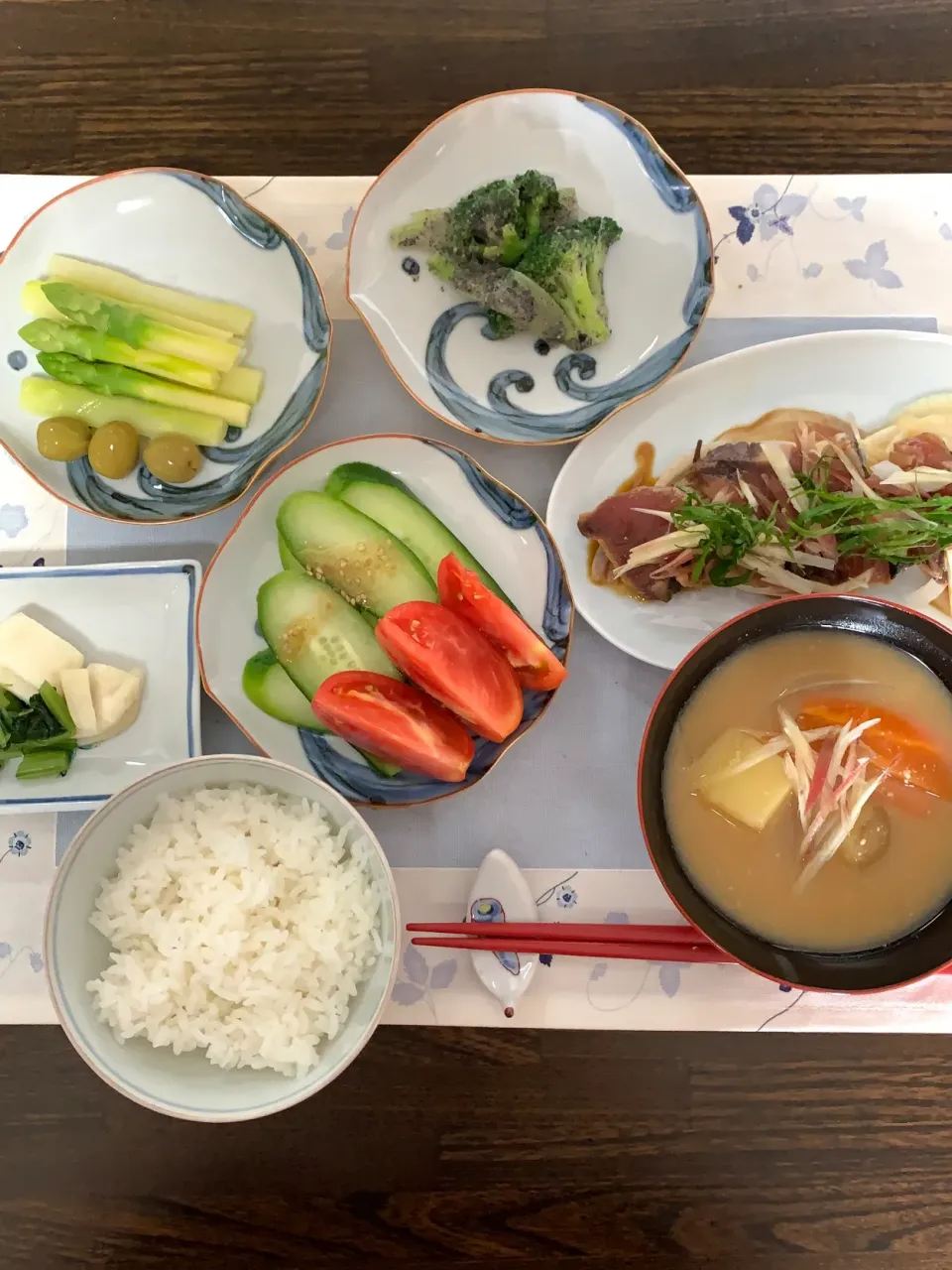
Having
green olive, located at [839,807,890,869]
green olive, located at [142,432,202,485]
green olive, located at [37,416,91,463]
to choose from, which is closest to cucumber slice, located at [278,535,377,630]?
green olive, located at [142,432,202,485]

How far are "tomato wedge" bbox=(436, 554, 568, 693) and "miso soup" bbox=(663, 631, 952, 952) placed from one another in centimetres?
30

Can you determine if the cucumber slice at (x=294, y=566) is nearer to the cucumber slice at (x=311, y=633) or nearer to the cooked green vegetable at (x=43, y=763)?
the cucumber slice at (x=311, y=633)

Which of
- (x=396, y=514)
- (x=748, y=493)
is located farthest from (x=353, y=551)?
(x=748, y=493)

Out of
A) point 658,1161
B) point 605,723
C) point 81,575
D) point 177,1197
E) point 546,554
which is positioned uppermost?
point 546,554

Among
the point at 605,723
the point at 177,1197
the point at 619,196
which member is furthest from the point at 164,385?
the point at 177,1197

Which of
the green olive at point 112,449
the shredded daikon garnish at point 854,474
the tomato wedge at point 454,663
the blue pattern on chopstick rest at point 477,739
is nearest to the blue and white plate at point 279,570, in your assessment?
the blue pattern on chopstick rest at point 477,739

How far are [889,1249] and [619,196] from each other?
2.29 metres

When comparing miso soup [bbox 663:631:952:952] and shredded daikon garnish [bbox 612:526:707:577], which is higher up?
shredded daikon garnish [bbox 612:526:707:577]

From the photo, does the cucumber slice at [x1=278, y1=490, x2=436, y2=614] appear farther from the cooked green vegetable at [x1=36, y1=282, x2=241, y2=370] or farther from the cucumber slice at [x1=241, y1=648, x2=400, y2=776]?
the cooked green vegetable at [x1=36, y1=282, x2=241, y2=370]

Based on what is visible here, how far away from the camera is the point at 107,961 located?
5.57ft

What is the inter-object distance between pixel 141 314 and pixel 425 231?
631mm

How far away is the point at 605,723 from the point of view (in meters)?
1.95

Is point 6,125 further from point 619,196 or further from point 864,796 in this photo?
point 864,796

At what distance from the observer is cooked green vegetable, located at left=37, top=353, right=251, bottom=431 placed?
1.90 meters
